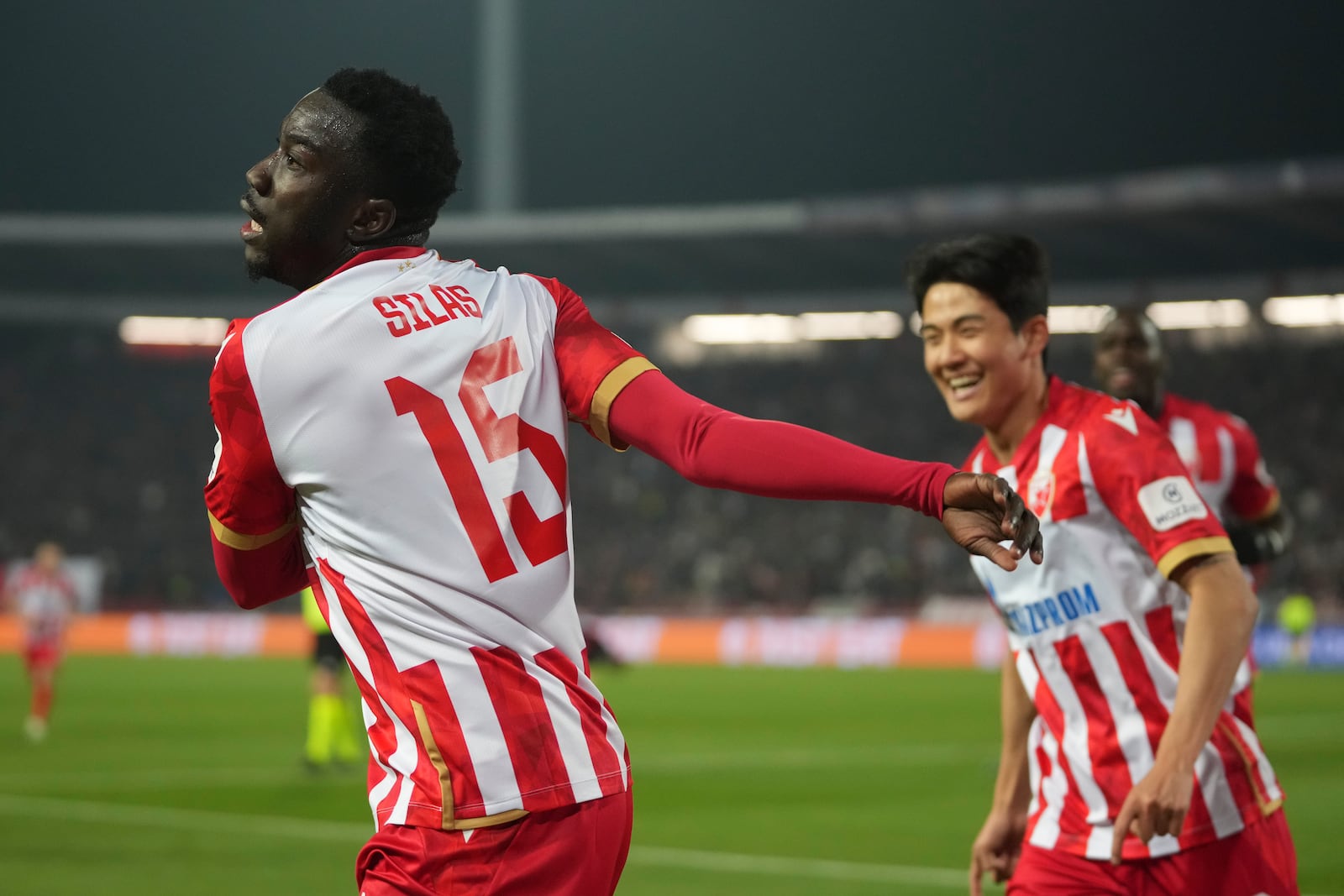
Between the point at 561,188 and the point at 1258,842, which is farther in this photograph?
the point at 561,188

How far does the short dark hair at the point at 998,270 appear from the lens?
395 centimetres

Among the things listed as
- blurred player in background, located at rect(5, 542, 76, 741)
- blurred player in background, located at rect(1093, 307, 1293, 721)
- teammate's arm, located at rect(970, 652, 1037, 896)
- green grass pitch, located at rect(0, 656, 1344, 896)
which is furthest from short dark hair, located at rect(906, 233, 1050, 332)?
blurred player in background, located at rect(5, 542, 76, 741)

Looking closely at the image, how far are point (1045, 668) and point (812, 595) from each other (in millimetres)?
31813

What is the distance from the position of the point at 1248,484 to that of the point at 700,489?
126 ft

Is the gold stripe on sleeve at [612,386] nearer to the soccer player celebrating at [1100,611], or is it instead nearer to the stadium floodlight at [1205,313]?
the soccer player celebrating at [1100,611]

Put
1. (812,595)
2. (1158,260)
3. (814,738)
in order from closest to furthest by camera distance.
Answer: (814,738)
(812,595)
(1158,260)

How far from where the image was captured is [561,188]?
159 feet

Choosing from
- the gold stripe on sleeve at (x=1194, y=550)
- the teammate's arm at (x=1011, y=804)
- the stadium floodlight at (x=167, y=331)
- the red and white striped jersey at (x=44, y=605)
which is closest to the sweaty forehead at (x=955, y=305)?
the gold stripe on sleeve at (x=1194, y=550)

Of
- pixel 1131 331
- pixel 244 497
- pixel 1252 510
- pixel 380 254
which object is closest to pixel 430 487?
pixel 244 497

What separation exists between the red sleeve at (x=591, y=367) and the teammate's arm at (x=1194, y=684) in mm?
1364

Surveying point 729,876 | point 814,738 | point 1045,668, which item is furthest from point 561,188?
point 1045,668

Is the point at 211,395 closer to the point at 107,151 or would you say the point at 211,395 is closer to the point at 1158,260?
the point at 1158,260

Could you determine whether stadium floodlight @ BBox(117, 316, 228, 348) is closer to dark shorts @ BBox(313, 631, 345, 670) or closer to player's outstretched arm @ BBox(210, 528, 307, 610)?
dark shorts @ BBox(313, 631, 345, 670)

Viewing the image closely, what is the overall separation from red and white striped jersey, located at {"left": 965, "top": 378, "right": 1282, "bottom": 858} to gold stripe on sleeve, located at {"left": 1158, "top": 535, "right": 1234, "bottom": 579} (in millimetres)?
101
